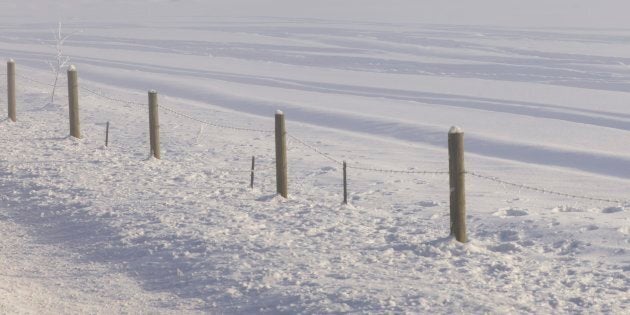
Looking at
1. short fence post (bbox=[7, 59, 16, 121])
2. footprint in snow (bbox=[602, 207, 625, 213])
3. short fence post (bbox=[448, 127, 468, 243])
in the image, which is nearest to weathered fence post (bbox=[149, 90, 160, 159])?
short fence post (bbox=[7, 59, 16, 121])

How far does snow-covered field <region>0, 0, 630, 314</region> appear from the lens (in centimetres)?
777

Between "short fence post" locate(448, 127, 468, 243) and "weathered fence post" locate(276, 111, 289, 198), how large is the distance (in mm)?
2670

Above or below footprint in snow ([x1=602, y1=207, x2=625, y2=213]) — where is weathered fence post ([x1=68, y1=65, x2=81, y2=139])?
above

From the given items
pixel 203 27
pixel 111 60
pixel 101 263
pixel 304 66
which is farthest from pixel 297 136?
pixel 203 27

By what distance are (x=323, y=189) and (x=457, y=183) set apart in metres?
4.85

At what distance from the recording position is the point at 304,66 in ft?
115

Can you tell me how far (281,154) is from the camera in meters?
11.2

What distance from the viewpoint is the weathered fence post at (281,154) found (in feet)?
36.6

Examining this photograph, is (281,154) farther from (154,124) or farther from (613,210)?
(613,210)

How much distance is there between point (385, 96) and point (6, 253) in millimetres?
18777

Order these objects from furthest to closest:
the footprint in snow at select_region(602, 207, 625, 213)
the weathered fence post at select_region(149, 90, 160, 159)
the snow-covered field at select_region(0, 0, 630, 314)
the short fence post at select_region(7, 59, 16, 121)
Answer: the short fence post at select_region(7, 59, 16, 121) < the weathered fence post at select_region(149, 90, 160, 159) < the footprint in snow at select_region(602, 207, 625, 213) < the snow-covered field at select_region(0, 0, 630, 314)

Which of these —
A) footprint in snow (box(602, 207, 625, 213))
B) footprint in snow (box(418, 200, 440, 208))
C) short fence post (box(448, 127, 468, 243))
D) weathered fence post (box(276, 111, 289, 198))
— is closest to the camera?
short fence post (box(448, 127, 468, 243))

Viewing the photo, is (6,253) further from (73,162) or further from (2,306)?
(73,162)

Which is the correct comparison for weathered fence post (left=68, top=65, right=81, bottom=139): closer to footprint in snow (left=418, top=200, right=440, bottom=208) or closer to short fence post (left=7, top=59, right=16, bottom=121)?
short fence post (left=7, top=59, right=16, bottom=121)
